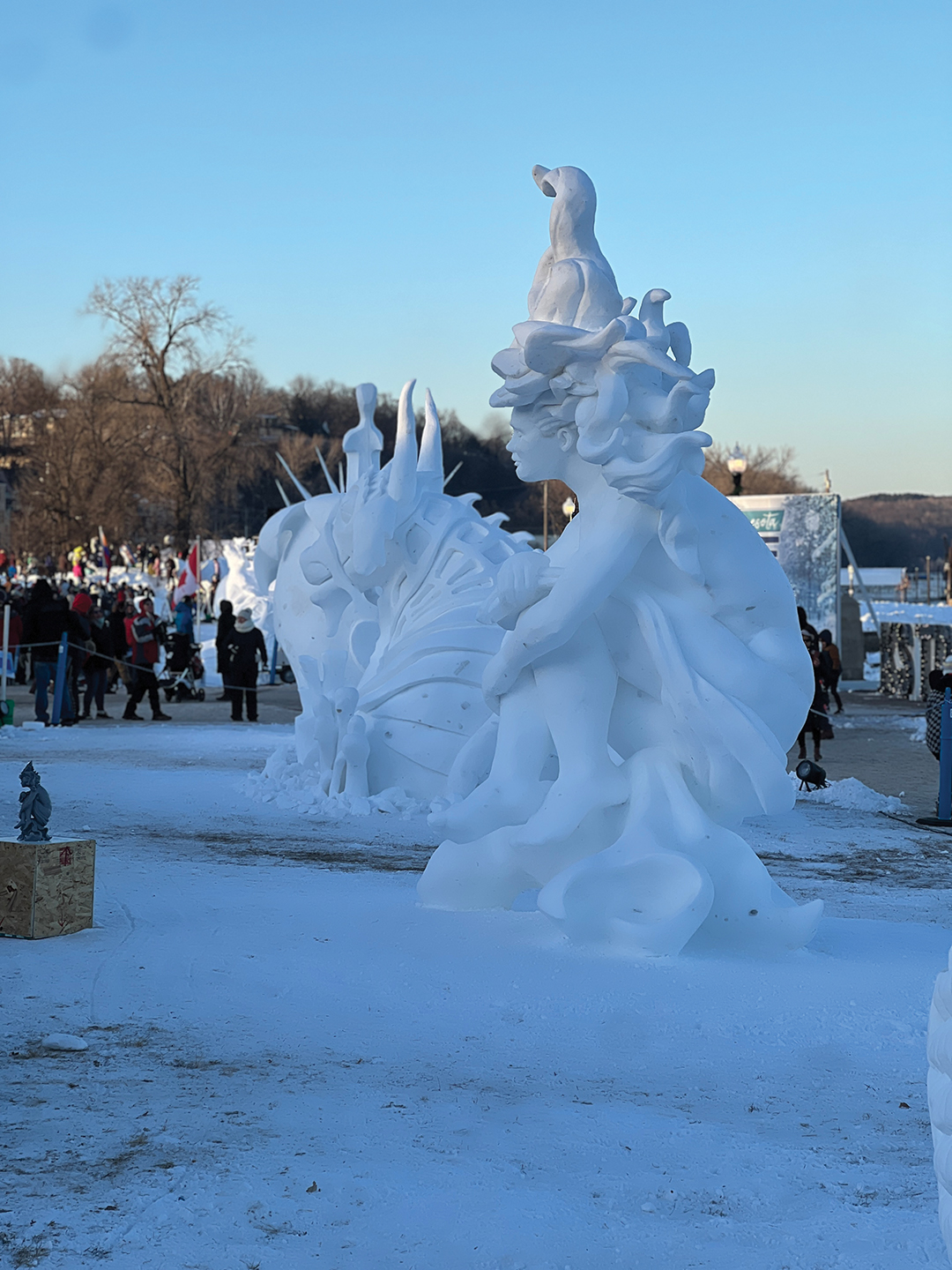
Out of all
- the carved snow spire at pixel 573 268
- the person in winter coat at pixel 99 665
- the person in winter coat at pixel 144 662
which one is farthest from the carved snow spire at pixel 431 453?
the person in winter coat at pixel 99 665

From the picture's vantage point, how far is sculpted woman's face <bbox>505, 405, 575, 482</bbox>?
5.16 metres

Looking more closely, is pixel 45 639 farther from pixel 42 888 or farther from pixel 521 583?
pixel 521 583

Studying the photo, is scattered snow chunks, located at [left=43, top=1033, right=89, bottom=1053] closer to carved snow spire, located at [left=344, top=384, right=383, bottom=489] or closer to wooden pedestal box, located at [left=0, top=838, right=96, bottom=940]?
wooden pedestal box, located at [left=0, top=838, right=96, bottom=940]

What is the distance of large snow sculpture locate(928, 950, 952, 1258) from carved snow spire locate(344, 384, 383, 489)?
8.97m

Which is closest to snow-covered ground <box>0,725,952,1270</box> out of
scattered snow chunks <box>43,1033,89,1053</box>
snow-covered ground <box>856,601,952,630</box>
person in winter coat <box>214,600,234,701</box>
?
scattered snow chunks <box>43,1033,89,1053</box>

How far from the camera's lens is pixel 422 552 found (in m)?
9.75

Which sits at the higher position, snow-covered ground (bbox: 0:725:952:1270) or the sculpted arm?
the sculpted arm

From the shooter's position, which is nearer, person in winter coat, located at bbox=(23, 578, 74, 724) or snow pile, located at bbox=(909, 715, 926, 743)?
person in winter coat, located at bbox=(23, 578, 74, 724)

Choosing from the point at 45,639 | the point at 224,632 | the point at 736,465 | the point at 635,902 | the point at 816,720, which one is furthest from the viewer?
the point at 736,465

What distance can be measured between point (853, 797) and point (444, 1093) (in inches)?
286

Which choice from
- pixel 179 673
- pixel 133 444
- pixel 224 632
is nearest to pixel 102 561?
pixel 133 444

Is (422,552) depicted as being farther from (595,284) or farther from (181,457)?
(181,457)

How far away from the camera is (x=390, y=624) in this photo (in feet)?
32.5

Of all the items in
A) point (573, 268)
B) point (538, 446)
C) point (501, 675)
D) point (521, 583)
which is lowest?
point (501, 675)
